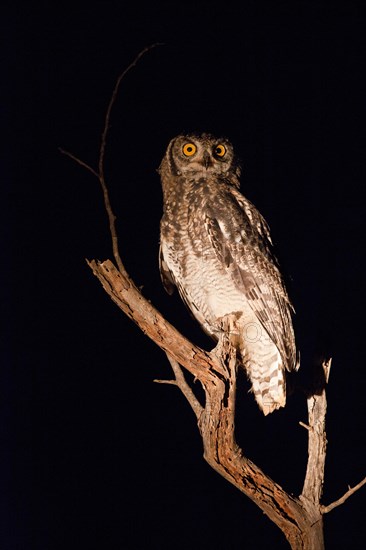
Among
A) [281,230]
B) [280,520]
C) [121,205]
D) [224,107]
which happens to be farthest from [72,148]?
[280,520]

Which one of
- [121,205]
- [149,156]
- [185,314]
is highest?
[149,156]

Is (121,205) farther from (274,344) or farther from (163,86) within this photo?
(274,344)

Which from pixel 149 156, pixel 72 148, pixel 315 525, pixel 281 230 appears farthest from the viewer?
pixel 281 230

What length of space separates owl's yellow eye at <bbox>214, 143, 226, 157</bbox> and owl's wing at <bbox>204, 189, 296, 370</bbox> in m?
0.19

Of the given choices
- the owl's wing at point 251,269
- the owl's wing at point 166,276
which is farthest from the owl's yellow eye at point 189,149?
the owl's wing at point 166,276

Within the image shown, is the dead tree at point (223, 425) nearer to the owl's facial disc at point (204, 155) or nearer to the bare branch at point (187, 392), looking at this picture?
the bare branch at point (187, 392)

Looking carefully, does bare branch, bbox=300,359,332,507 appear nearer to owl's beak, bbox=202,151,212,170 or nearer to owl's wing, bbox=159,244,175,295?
owl's wing, bbox=159,244,175,295

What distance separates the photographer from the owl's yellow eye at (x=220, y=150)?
1959mm

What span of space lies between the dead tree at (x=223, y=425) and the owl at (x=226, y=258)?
0.18 metres

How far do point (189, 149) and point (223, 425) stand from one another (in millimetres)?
891

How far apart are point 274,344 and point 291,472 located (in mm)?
664

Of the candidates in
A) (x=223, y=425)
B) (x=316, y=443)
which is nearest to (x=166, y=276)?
(x=223, y=425)

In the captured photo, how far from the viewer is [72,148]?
2098mm

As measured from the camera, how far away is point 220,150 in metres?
1.97
